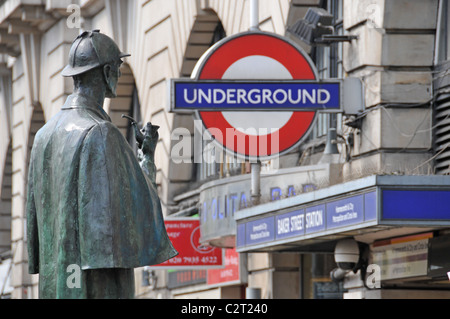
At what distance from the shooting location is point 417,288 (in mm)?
18344

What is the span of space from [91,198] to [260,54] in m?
11.4

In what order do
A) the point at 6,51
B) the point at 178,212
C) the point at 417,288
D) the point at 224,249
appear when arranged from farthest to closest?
the point at 6,51
the point at 178,212
the point at 224,249
the point at 417,288

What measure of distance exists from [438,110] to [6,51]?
2798 centimetres

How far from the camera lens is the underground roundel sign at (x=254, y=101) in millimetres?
17031

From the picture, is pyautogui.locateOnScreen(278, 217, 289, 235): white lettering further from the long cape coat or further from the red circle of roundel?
the long cape coat

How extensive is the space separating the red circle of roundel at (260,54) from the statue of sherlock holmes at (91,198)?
32.2ft

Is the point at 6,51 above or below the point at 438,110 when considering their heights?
above

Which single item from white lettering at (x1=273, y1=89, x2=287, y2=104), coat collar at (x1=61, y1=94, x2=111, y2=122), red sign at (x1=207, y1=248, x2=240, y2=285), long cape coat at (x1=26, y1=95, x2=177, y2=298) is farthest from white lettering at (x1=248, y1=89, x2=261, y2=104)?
long cape coat at (x1=26, y1=95, x2=177, y2=298)

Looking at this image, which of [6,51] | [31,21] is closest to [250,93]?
[31,21]

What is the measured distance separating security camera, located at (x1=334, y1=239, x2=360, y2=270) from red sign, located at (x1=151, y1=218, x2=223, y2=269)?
6548 millimetres

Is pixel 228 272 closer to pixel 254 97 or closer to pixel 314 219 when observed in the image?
pixel 254 97

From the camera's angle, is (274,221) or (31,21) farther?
(31,21)

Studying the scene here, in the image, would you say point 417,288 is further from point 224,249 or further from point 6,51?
point 6,51

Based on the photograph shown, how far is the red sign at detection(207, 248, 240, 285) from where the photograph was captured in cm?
2530
